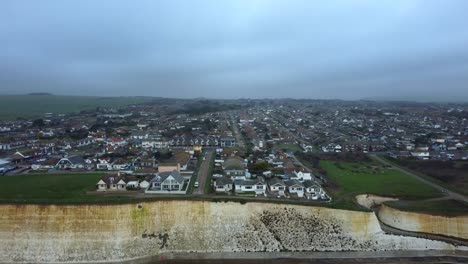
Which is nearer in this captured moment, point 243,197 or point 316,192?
point 243,197

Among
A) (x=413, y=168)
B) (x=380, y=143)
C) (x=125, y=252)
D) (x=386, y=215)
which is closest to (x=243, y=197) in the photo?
(x=125, y=252)

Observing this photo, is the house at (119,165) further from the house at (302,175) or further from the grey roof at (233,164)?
the house at (302,175)

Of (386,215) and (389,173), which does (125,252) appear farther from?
(389,173)

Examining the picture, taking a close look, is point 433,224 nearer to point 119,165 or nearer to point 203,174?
point 203,174

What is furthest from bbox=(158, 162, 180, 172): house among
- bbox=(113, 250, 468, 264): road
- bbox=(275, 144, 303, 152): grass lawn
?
bbox=(275, 144, 303, 152): grass lawn

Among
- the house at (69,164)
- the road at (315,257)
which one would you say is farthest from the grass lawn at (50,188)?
the road at (315,257)

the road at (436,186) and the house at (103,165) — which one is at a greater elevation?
the house at (103,165)
